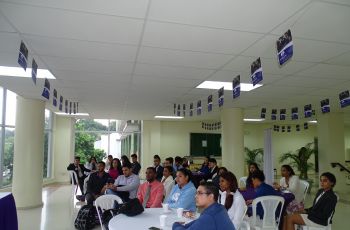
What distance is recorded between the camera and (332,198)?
14.5ft

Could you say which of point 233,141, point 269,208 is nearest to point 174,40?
point 269,208

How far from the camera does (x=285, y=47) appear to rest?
3406 millimetres

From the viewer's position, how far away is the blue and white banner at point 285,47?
10.9 feet

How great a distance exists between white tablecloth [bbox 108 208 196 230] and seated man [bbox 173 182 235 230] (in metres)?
0.65

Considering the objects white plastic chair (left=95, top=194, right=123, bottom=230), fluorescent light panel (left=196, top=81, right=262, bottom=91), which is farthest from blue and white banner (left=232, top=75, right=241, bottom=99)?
white plastic chair (left=95, top=194, right=123, bottom=230)

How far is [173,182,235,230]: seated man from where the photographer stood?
235 cm

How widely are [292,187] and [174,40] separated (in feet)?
12.9

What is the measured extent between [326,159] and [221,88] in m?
6.45

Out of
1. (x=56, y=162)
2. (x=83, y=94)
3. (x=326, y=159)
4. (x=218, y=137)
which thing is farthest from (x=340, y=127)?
(x=56, y=162)

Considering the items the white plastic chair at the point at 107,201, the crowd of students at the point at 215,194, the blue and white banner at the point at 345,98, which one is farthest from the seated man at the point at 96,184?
the blue and white banner at the point at 345,98

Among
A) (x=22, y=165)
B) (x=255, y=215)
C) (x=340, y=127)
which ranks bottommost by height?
(x=255, y=215)

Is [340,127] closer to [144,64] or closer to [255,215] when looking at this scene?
[255,215]

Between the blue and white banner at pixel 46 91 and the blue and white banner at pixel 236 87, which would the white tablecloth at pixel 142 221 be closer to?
the blue and white banner at pixel 236 87

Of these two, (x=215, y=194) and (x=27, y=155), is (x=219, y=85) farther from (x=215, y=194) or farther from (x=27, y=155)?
(x=27, y=155)
